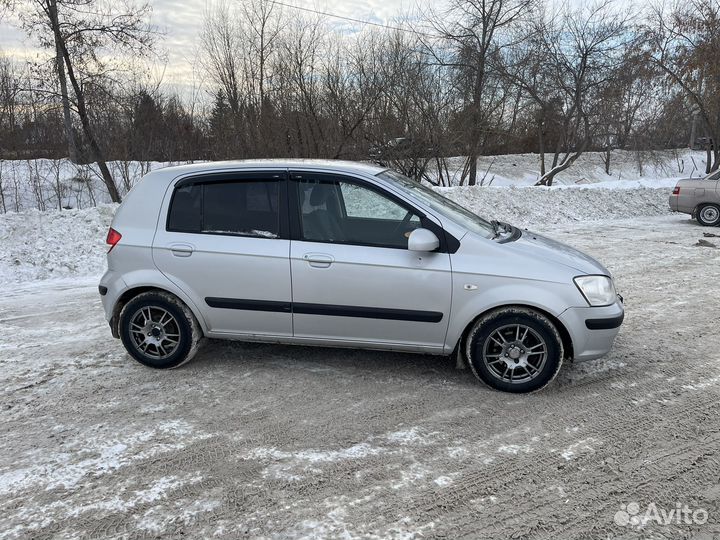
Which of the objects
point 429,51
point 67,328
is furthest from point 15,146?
point 429,51

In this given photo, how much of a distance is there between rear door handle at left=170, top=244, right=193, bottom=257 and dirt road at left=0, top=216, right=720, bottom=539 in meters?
1.03

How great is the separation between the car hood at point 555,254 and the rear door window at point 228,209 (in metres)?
1.95

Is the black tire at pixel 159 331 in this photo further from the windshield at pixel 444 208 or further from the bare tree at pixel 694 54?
the bare tree at pixel 694 54

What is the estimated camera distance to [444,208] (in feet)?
14.5

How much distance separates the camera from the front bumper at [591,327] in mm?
3893

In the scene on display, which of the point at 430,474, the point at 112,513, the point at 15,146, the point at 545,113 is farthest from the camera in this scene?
the point at 545,113

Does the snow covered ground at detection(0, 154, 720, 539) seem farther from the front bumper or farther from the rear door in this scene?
the rear door

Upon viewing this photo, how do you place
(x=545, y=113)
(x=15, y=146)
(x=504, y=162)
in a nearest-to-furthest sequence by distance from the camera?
1. (x=15, y=146)
2. (x=545, y=113)
3. (x=504, y=162)

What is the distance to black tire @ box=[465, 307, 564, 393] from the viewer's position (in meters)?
3.91

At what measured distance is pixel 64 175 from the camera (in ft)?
41.9

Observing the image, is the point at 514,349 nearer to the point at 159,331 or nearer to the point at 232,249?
the point at 232,249

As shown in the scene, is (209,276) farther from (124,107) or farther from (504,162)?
(504,162)

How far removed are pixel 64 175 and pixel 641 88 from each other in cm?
2201

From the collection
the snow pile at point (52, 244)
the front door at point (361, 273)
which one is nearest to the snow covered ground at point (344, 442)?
the front door at point (361, 273)
